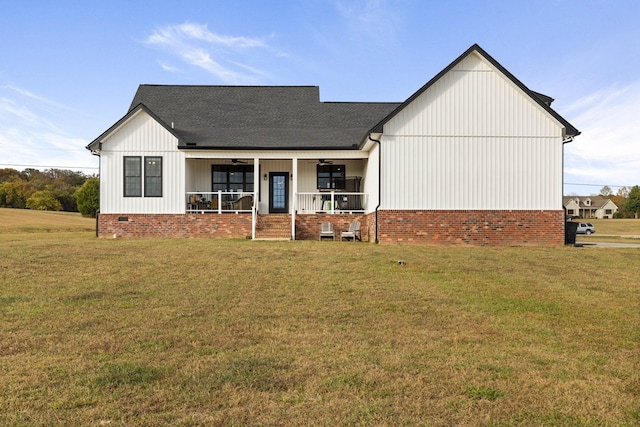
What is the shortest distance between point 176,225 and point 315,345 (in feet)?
50.3

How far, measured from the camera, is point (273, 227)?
19594 millimetres

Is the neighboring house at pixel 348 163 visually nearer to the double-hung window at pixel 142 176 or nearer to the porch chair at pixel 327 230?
the double-hung window at pixel 142 176

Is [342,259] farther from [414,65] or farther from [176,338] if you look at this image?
[414,65]

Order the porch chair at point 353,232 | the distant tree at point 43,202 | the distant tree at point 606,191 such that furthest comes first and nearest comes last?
the distant tree at point 606,191 < the distant tree at point 43,202 < the porch chair at point 353,232

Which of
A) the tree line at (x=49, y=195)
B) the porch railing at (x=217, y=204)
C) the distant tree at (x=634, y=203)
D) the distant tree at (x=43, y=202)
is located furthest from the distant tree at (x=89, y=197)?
the distant tree at (x=634, y=203)

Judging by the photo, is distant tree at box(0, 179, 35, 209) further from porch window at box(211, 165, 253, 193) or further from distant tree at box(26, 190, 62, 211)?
porch window at box(211, 165, 253, 193)

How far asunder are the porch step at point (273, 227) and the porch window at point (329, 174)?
3401 millimetres

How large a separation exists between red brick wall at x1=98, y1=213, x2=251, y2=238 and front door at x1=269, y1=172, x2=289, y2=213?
3.14m

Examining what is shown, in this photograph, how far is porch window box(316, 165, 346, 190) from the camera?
2269 centimetres

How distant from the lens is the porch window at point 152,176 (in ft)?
65.8

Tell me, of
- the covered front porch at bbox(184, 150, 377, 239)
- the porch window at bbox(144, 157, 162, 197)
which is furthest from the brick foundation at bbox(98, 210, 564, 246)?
the porch window at bbox(144, 157, 162, 197)

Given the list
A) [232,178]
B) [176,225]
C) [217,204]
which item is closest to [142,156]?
[176,225]

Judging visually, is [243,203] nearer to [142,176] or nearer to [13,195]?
[142,176]

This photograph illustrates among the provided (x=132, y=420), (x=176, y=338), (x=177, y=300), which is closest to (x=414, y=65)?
(x=177, y=300)
